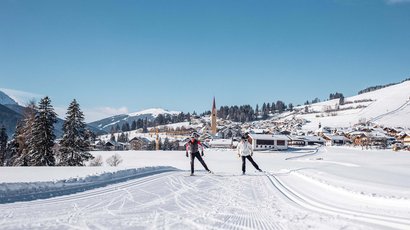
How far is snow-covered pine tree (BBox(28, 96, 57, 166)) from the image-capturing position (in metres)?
38.9

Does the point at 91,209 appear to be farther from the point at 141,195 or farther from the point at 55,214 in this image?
the point at 141,195

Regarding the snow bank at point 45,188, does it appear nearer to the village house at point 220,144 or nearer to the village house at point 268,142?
the village house at point 268,142

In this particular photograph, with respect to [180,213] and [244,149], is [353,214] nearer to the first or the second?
[180,213]

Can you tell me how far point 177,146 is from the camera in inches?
5256

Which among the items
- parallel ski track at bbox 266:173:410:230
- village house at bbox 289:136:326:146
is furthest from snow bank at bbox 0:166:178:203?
village house at bbox 289:136:326:146

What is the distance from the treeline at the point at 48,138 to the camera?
39281 millimetres

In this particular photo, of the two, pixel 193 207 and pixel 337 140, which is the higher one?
pixel 337 140

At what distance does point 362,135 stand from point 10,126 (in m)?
159

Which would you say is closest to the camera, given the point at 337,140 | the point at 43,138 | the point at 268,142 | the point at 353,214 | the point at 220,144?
the point at 353,214

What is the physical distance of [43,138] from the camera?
39469 mm

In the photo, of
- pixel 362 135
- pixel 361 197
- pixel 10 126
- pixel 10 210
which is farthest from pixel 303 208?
pixel 10 126

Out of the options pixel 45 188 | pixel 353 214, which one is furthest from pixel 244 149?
pixel 353 214

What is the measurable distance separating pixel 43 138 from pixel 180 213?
36227 millimetres

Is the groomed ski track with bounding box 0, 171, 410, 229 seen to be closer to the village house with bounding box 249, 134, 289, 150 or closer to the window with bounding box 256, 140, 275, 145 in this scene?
the village house with bounding box 249, 134, 289, 150
